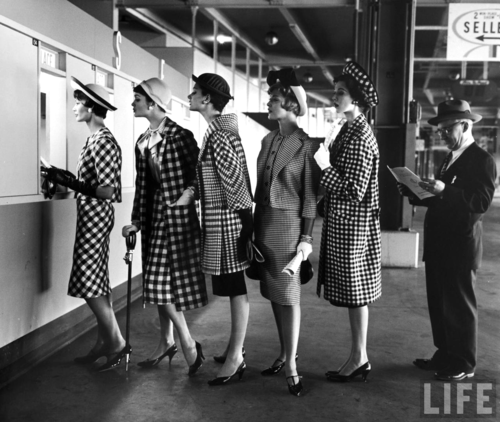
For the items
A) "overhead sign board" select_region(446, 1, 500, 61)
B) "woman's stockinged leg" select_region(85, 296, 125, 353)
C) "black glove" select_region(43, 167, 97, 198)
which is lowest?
"woman's stockinged leg" select_region(85, 296, 125, 353)

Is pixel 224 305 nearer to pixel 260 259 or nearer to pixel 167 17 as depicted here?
pixel 260 259

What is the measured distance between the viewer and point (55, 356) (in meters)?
4.04

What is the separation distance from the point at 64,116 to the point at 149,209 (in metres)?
1.19

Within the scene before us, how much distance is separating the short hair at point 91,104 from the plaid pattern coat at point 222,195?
0.82 metres

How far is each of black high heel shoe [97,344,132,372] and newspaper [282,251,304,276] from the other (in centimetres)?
116

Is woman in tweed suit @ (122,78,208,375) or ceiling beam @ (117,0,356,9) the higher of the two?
ceiling beam @ (117,0,356,9)

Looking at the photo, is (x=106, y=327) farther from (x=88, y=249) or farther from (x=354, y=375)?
(x=354, y=375)

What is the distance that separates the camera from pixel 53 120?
4.42 meters

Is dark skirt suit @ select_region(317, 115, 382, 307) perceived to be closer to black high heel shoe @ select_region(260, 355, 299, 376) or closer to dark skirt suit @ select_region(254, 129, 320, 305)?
dark skirt suit @ select_region(254, 129, 320, 305)

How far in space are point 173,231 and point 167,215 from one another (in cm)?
10

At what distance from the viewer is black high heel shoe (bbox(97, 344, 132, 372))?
3.78 m

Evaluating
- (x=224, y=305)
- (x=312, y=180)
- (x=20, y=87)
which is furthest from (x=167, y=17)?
(x=312, y=180)

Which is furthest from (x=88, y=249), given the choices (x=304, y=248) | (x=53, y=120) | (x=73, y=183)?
(x=304, y=248)

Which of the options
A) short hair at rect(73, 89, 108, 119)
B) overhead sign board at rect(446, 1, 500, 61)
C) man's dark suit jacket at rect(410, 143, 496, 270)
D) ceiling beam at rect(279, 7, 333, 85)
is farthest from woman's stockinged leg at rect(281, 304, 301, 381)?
ceiling beam at rect(279, 7, 333, 85)
